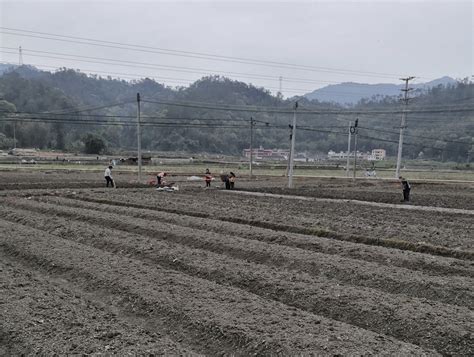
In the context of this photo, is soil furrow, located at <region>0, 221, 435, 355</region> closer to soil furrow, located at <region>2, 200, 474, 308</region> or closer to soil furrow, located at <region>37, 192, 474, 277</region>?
soil furrow, located at <region>2, 200, 474, 308</region>

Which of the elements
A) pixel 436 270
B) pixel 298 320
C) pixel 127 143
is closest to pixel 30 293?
pixel 298 320

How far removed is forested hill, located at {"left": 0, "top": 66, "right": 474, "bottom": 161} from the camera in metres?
105

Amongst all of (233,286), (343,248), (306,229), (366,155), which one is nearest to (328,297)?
(233,286)

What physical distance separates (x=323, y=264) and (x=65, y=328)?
17.1ft

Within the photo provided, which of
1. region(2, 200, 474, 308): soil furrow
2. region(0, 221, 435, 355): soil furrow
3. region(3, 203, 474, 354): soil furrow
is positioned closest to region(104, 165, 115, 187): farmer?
region(2, 200, 474, 308): soil furrow

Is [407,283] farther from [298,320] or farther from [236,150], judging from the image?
[236,150]

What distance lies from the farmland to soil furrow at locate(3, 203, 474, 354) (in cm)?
2

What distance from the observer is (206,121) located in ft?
371

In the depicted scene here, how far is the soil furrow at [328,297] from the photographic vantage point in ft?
20.2

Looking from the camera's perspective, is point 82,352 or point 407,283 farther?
point 407,283

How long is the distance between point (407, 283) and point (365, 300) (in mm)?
1380

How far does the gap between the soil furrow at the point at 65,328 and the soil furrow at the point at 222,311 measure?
606 mm

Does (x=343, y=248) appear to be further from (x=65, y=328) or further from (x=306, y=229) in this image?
(x=65, y=328)

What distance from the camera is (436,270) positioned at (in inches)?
368
